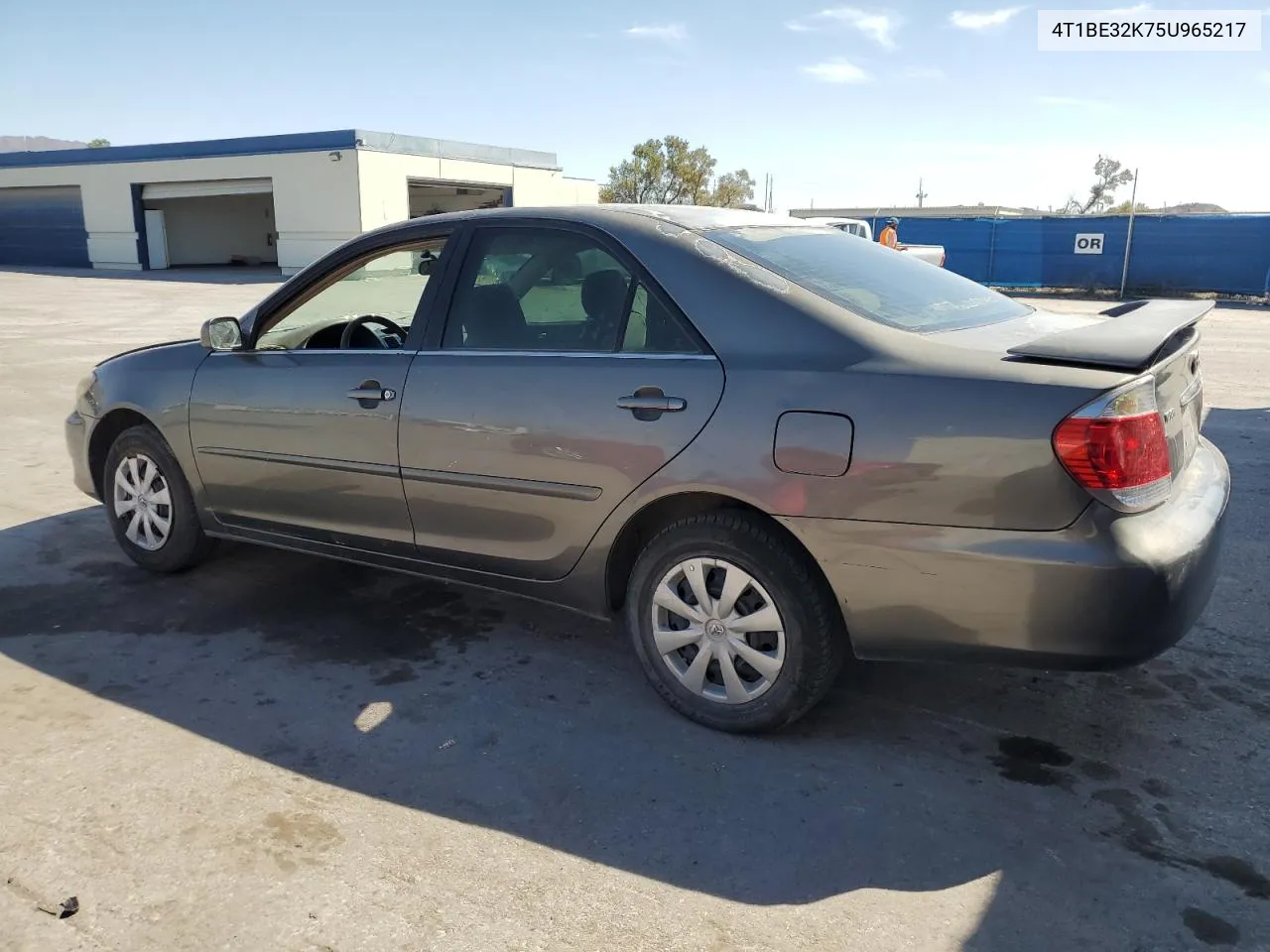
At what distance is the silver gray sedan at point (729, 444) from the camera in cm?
280

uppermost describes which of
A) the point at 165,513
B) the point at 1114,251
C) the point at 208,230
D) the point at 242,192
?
the point at 242,192

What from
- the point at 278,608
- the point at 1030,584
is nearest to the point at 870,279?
the point at 1030,584

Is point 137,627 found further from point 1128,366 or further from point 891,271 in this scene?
point 1128,366

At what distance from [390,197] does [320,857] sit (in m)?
32.0

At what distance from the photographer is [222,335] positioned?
4.47m

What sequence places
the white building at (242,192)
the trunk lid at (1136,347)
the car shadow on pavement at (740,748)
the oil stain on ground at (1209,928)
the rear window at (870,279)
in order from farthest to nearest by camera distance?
1. the white building at (242,192)
2. the rear window at (870,279)
3. the trunk lid at (1136,347)
4. the car shadow on pavement at (740,748)
5. the oil stain on ground at (1209,928)

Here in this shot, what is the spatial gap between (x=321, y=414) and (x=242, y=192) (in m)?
34.1

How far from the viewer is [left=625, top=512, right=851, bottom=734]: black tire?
314cm

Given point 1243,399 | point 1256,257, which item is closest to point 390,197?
point 1256,257

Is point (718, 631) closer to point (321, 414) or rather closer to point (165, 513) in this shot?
point (321, 414)

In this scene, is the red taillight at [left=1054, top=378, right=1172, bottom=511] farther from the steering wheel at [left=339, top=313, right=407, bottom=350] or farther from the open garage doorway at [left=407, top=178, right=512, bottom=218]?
the open garage doorway at [left=407, top=178, right=512, bottom=218]

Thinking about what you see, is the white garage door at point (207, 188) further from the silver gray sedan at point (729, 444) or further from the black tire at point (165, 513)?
the silver gray sedan at point (729, 444)

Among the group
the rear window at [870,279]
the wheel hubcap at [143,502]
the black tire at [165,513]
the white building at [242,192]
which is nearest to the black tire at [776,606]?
the rear window at [870,279]

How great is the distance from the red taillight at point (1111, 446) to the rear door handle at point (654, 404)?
1.13 m
